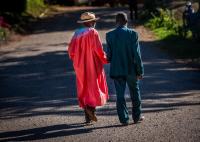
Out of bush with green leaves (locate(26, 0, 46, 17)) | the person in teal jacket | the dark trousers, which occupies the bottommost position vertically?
bush with green leaves (locate(26, 0, 46, 17))

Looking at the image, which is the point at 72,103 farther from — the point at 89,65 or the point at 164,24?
the point at 164,24

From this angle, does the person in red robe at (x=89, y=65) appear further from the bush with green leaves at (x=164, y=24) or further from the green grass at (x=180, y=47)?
the bush with green leaves at (x=164, y=24)

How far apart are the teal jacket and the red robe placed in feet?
1.05

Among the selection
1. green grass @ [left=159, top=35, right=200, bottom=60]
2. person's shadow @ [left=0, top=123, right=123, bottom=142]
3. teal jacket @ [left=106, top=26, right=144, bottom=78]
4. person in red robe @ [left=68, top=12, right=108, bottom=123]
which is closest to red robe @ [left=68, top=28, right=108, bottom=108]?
person in red robe @ [left=68, top=12, right=108, bottom=123]

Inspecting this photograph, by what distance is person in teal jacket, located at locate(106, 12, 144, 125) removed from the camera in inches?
410

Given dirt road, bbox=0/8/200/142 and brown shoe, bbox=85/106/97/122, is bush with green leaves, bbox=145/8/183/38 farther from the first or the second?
brown shoe, bbox=85/106/97/122

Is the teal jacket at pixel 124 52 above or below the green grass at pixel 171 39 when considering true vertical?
above

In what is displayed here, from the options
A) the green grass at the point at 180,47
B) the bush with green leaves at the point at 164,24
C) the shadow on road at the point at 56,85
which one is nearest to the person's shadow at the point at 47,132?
the shadow on road at the point at 56,85

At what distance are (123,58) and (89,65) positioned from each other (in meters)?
0.68

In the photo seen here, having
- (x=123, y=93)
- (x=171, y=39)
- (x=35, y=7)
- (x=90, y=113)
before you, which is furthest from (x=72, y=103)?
(x=35, y=7)

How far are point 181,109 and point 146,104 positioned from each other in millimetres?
1001

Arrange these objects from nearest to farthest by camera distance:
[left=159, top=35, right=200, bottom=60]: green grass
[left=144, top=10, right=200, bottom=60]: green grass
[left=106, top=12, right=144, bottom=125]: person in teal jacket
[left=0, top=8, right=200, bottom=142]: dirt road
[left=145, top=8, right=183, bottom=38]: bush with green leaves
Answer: [left=0, top=8, right=200, bottom=142]: dirt road
[left=106, top=12, right=144, bottom=125]: person in teal jacket
[left=159, top=35, right=200, bottom=60]: green grass
[left=144, top=10, right=200, bottom=60]: green grass
[left=145, top=8, right=183, bottom=38]: bush with green leaves

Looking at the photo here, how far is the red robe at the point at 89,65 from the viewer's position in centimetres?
1076

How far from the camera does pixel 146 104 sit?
12.7 meters
